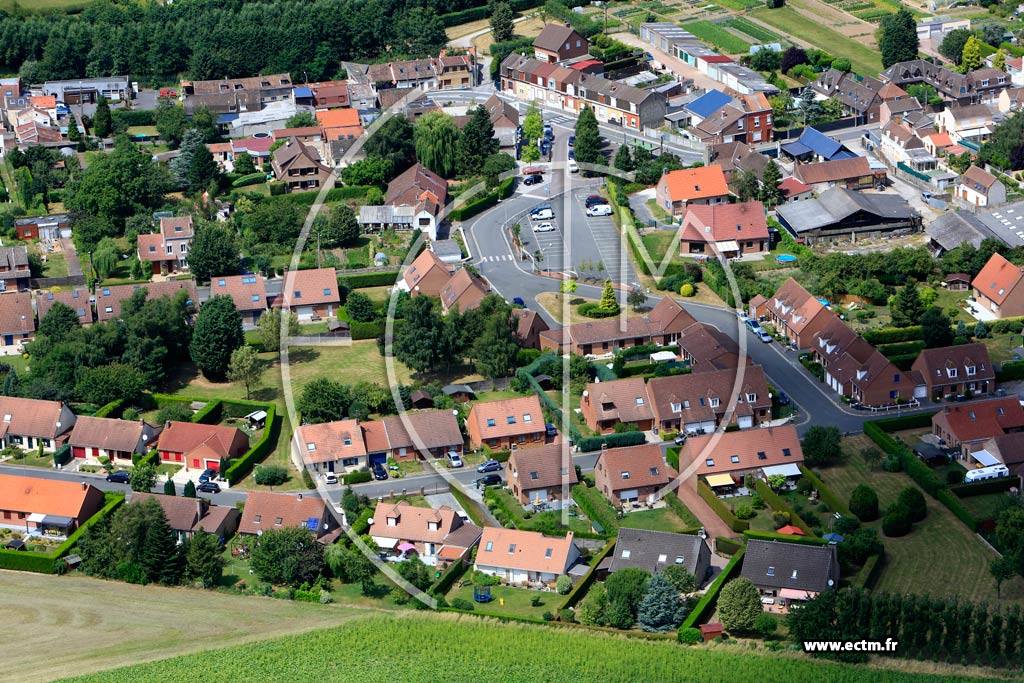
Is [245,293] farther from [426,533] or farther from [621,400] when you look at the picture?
[426,533]

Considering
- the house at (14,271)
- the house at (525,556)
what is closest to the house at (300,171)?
the house at (14,271)

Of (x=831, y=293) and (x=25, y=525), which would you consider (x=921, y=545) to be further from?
(x=25, y=525)

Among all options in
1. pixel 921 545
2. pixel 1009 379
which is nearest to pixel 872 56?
pixel 1009 379

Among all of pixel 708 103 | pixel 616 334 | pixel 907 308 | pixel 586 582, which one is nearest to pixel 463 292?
pixel 616 334

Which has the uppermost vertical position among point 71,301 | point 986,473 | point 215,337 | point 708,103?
point 215,337

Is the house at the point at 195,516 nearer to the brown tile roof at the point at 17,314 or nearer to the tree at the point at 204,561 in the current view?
the tree at the point at 204,561
